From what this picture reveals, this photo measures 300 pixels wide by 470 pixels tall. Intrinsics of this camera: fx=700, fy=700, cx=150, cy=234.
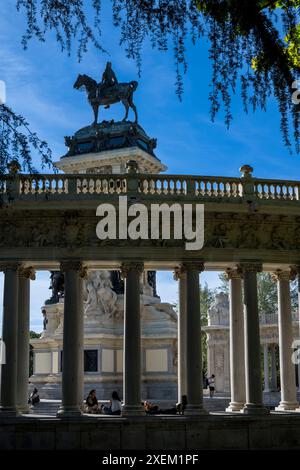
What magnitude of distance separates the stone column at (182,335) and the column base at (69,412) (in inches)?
274

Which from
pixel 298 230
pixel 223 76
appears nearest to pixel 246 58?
pixel 223 76

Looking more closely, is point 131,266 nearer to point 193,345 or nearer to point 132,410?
point 193,345

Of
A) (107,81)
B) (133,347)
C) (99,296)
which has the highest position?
(107,81)

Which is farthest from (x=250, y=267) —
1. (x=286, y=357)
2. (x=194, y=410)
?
(x=194, y=410)

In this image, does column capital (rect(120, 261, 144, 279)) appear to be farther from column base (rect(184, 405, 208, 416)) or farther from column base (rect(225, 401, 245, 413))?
column base (rect(225, 401, 245, 413))

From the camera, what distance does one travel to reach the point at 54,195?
118 feet

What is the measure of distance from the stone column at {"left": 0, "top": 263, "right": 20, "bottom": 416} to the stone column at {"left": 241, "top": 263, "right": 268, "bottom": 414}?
1174cm

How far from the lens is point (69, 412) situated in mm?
34156

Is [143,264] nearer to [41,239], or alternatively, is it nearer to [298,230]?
[41,239]

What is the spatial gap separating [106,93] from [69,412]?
35.4 meters

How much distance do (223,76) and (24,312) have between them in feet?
92.2

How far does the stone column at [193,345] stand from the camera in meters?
35.2

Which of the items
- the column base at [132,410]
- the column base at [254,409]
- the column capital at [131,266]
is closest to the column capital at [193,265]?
the column capital at [131,266]

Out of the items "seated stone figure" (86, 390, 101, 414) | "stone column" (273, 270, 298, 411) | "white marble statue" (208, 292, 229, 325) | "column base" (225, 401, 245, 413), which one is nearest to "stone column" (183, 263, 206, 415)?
"column base" (225, 401, 245, 413)
